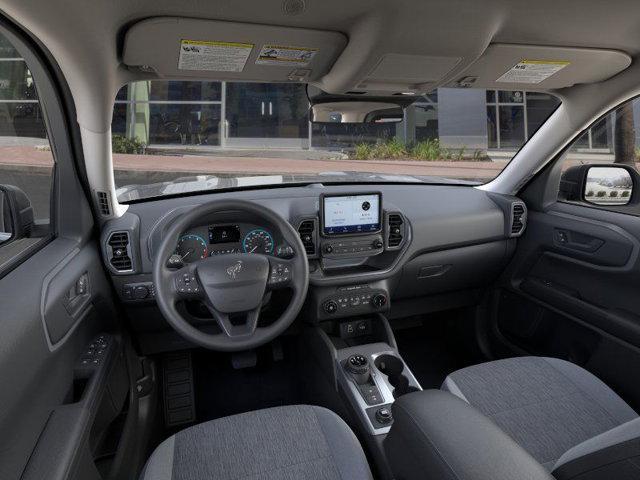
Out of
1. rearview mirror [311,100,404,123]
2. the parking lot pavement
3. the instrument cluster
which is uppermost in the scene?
rearview mirror [311,100,404,123]

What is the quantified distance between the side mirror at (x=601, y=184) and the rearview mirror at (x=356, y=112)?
118cm

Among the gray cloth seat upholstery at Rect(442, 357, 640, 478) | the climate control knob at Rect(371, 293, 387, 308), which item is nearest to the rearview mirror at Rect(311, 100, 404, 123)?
the climate control knob at Rect(371, 293, 387, 308)

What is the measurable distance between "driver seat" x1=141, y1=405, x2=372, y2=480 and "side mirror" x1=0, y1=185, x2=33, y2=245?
1.00 m

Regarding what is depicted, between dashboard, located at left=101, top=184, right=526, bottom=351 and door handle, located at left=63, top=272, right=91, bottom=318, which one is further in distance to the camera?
dashboard, located at left=101, top=184, right=526, bottom=351

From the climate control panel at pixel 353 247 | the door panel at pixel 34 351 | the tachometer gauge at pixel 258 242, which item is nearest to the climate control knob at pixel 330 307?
the climate control panel at pixel 353 247

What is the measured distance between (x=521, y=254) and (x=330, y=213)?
1397mm

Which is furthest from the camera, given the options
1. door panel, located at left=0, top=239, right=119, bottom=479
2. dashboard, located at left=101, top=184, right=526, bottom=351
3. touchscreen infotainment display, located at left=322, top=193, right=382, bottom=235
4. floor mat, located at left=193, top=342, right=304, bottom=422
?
floor mat, located at left=193, top=342, right=304, bottom=422

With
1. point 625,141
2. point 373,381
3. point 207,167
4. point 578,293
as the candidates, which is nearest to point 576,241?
point 578,293

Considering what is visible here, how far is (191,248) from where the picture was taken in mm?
2164

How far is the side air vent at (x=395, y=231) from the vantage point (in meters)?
2.68

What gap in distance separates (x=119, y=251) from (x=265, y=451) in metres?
1.17

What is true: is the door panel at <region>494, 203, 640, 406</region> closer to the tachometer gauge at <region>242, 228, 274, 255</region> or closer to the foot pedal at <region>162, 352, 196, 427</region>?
the tachometer gauge at <region>242, 228, 274, 255</region>

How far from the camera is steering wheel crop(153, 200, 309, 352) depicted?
184cm

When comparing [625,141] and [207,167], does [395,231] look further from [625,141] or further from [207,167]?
[625,141]
